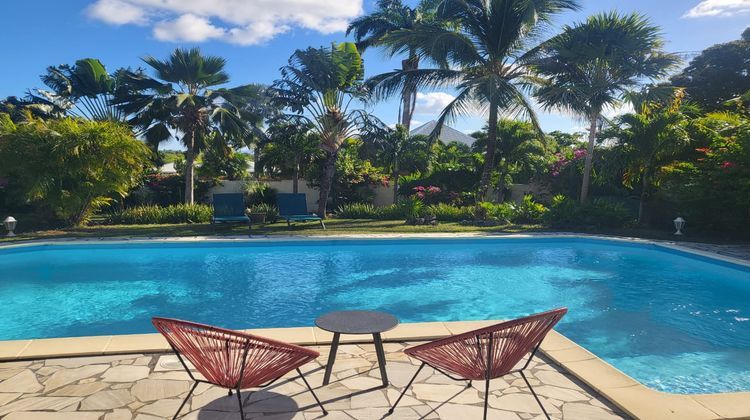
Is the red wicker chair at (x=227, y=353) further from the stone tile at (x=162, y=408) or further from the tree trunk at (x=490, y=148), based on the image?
the tree trunk at (x=490, y=148)

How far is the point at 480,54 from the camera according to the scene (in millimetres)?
14930

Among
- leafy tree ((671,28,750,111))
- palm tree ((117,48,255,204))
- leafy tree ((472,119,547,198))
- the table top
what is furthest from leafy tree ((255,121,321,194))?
leafy tree ((671,28,750,111))

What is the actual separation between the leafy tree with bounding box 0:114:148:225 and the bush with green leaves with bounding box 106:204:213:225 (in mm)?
1254

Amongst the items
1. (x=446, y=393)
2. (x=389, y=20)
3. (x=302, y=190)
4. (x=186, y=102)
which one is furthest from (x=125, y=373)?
(x=389, y=20)

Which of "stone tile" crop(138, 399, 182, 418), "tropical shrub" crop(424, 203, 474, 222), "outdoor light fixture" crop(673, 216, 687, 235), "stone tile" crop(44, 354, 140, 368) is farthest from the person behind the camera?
"tropical shrub" crop(424, 203, 474, 222)

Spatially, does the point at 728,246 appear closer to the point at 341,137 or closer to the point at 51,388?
the point at 341,137

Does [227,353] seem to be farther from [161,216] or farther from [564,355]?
[161,216]

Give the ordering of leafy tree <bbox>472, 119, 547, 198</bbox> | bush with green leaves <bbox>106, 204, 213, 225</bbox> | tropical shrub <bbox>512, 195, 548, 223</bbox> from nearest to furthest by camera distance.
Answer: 1. bush with green leaves <bbox>106, 204, 213, 225</bbox>
2. tropical shrub <bbox>512, 195, 548, 223</bbox>
3. leafy tree <bbox>472, 119, 547, 198</bbox>

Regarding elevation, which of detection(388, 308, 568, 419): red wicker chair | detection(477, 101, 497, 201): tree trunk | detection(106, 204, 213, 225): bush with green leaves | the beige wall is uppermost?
detection(477, 101, 497, 201): tree trunk

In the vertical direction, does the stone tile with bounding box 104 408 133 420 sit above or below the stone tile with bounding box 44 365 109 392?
below

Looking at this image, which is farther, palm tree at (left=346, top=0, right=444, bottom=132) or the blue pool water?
palm tree at (left=346, top=0, right=444, bottom=132)

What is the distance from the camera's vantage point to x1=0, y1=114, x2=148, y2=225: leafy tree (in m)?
12.4

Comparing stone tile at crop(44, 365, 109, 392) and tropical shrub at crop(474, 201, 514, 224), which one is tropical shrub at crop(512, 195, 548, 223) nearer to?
tropical shrub at crop(474, 201, 514, 224)

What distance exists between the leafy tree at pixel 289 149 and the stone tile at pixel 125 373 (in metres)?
12.6
